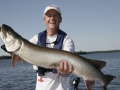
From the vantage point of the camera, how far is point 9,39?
418 centimetres

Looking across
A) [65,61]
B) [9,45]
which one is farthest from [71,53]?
[9,45]

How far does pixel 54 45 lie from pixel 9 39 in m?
1.08

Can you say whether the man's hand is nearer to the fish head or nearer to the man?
the man

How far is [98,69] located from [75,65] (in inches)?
24.8

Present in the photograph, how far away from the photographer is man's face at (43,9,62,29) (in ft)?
15.0

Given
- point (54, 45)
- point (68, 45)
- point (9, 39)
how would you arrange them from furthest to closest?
1. point (54, 45)
2. point (68, 45)
3. point (9, 39)

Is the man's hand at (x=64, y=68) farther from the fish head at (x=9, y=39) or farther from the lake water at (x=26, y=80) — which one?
the lake water at (x=26, y=80)

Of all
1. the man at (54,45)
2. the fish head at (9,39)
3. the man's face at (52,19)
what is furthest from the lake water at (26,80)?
the fish head at (9,39)

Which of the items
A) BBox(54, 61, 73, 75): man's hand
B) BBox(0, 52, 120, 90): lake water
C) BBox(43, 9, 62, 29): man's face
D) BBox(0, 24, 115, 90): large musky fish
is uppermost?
BBox(43, 9, 62, 29): man's face

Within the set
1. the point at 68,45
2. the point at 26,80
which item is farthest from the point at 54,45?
the point at 26,80

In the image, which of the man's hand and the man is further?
the man

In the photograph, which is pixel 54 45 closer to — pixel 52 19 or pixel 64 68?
pixel 52 19

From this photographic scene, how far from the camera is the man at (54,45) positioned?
428cm

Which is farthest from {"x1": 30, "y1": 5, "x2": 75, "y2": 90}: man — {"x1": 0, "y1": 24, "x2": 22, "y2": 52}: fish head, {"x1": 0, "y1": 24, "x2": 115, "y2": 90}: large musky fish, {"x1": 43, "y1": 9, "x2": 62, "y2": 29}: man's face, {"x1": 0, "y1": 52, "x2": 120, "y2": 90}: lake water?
{"x1": 0, "y1": 52, "x2": 120, "y2": 90}: lake water
